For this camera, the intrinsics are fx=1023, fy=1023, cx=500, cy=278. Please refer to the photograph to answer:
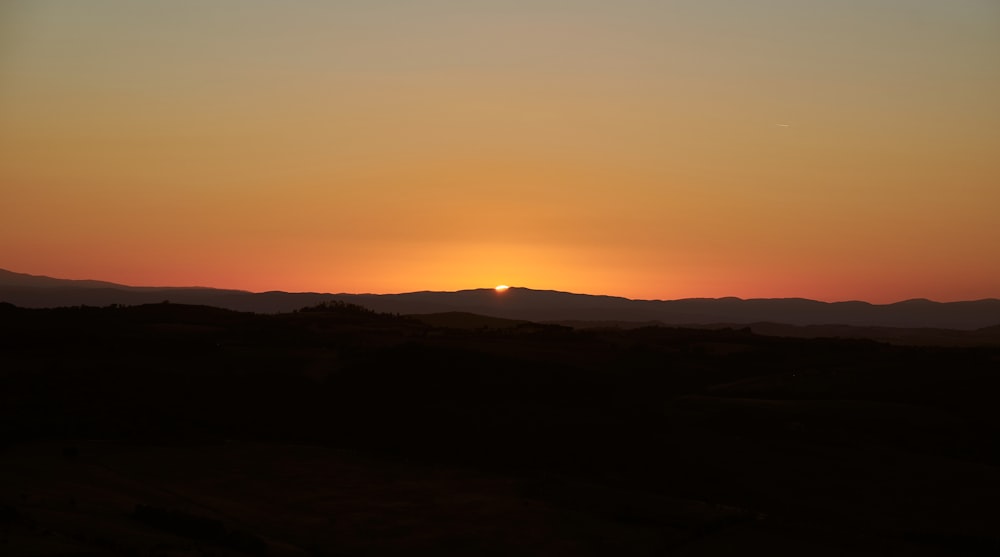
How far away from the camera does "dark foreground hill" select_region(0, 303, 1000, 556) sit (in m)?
15.7

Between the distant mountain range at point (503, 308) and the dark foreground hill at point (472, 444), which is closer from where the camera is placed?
the dark foreground hill at point (472, 444)

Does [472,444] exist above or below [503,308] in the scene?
below

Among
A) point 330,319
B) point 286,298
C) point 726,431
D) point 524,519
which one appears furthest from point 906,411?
point 286,298

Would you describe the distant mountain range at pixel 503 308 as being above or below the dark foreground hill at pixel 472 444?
above

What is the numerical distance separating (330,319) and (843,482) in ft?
98.5

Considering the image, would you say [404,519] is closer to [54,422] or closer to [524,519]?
[524,519]

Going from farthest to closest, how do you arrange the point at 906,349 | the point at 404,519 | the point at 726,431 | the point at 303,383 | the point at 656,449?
1. the point at 906,349
2. the point at 303,383
3. the point at 726,431
4. the point at 656,449
5. the point at 404,519

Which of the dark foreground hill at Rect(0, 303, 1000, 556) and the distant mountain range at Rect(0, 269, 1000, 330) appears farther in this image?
the distant mountain range at Rect(0, 269, 1000, 330)

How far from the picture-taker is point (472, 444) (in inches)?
970

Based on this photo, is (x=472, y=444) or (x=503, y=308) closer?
(x=472, y=444)

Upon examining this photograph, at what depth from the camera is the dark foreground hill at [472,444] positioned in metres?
15.7

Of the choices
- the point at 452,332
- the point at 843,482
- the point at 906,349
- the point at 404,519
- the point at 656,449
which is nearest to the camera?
the point at 404,519

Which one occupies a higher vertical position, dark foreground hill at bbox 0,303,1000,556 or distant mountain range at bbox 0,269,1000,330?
distant mountain range at bbox 0,269,1000,330

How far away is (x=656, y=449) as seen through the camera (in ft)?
79.7
